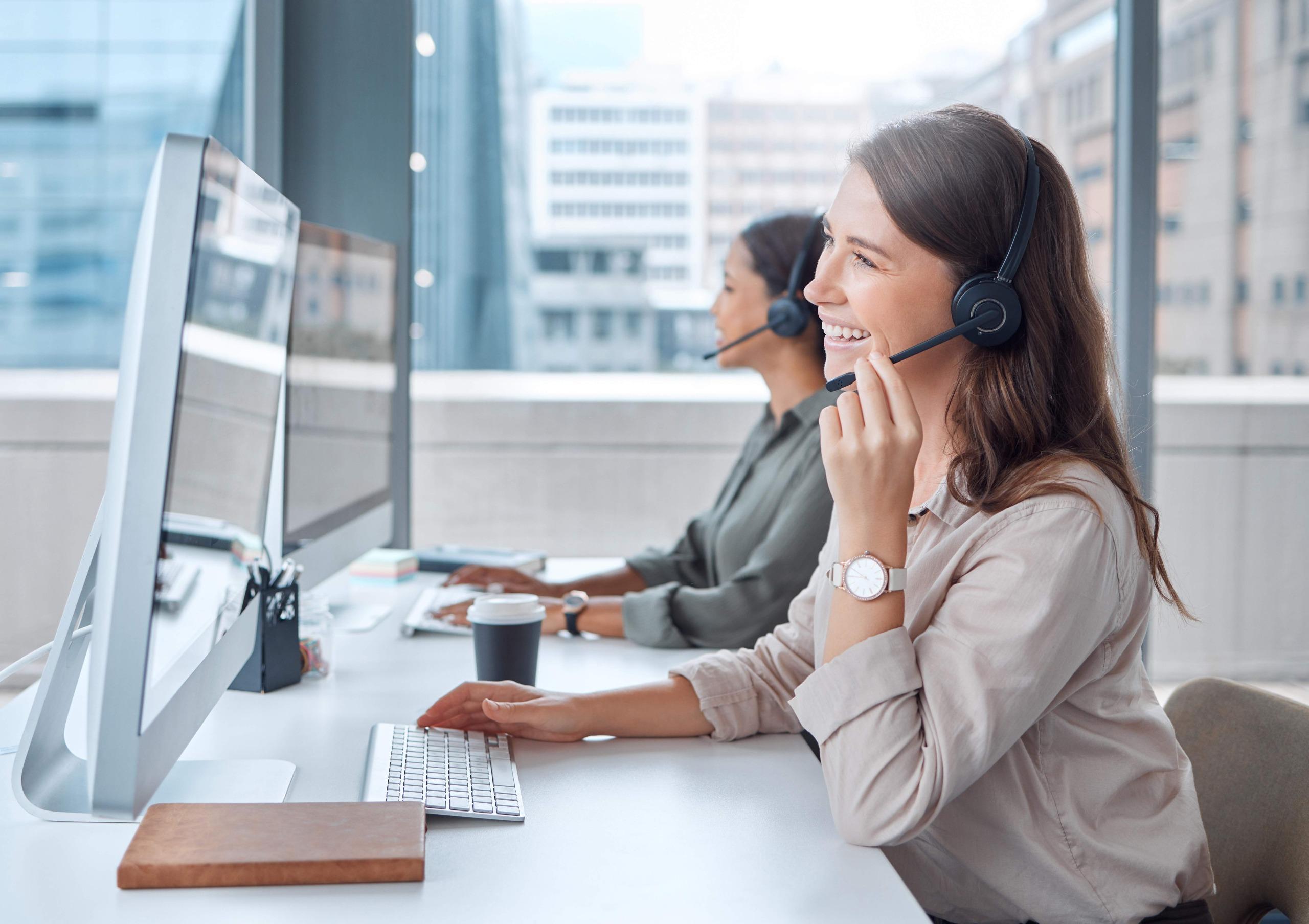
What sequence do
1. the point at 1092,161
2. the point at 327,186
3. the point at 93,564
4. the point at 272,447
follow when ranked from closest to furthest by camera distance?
the point at 93,564, the point at 272,447, the point at 327,186, the point at 1092,161

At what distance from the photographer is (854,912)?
0.77 metres

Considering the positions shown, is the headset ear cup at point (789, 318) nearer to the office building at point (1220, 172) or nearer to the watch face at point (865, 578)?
the watch face at point (865, 578)

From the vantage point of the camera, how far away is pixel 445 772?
38.9 inches

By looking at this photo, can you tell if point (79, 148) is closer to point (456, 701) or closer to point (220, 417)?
point (220, 417)

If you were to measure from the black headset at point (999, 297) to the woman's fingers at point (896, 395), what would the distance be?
8 cm

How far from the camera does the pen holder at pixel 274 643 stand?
127 cm

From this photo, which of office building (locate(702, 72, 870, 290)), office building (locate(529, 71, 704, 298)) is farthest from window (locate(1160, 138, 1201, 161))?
office building (locate(529, 71, 704, 298))

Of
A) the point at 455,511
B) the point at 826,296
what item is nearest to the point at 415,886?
the point at 826,296

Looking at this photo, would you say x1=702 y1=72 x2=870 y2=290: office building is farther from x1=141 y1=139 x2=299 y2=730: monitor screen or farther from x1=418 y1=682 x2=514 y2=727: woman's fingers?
x1=418 y1=682 x2=514 y2=727: woman's fingers

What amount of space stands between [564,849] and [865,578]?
0.34 metres

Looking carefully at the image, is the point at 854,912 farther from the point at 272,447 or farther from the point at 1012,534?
the point at 272,447

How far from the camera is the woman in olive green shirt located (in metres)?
1.60

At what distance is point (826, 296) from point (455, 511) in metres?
1.88

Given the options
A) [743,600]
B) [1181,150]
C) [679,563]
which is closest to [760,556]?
[743,600]
